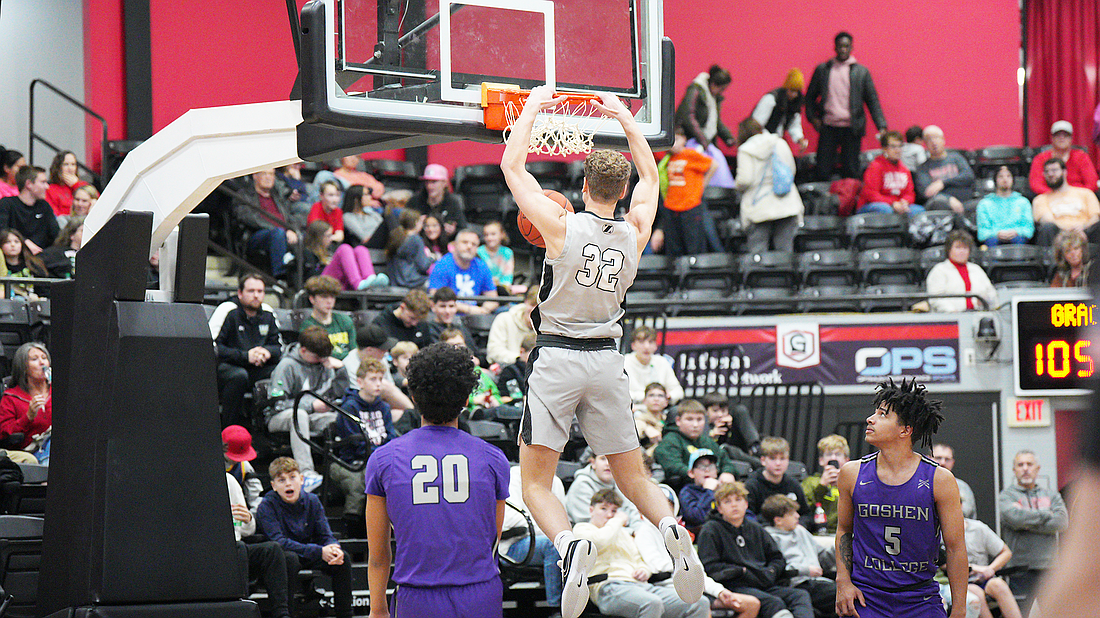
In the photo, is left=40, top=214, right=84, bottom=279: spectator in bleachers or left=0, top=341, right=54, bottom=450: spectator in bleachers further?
left=40, top=214, right=84, bottom=279: spectator in bleachers

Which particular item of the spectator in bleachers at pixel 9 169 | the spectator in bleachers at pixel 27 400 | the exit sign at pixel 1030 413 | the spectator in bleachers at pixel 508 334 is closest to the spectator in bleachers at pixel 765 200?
the exit sign at pixel 1030 413

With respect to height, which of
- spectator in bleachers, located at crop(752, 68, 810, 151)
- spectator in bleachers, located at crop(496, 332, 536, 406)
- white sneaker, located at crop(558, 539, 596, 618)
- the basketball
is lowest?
white sneaker, located at crop(558, 539, 596, 618)

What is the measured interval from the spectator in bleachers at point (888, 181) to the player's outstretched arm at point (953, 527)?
10059 millimetres

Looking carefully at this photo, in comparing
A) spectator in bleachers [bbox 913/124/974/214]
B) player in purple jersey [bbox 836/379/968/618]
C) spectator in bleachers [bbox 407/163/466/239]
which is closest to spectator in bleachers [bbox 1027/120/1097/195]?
spectator in bleachers [bbox 913/124/974/214]

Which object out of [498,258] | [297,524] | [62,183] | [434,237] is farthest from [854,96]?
[297,524]

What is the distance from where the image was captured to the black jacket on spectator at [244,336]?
359 inches

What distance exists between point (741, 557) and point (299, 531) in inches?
119

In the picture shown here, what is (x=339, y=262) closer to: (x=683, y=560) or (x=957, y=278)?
(x=957, y=278)

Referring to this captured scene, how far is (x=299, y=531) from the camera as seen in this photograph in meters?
7.56

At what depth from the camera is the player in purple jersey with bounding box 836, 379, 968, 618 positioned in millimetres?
5188

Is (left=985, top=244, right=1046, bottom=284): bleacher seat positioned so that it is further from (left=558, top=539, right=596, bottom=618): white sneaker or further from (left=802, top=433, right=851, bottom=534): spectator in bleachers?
(left=558, top=539, right=596, bottom=618): white sneaker

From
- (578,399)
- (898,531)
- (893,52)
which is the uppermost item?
(893,52)

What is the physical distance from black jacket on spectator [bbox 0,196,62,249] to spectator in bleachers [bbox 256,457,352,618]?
15.5 ft

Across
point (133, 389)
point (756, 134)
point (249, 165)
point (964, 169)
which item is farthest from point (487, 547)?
point (964, 169)
